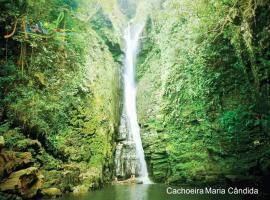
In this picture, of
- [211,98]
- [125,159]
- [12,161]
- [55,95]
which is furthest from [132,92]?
[12,161]

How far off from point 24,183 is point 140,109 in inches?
356

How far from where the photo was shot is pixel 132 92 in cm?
1670

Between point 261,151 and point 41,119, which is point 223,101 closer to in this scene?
point 261,151

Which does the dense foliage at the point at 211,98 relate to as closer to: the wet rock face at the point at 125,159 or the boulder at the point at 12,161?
the wet rock face at the point at 125,159

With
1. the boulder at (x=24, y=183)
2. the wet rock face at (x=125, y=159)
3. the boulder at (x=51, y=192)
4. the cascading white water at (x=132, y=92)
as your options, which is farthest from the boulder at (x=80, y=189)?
the cascading white water at (x=132, y=92)

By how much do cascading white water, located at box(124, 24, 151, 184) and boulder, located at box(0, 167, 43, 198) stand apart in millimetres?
5917

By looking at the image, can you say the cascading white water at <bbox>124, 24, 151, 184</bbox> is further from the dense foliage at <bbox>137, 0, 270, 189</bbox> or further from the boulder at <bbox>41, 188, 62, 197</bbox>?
the boulder at <bbox>41, 188, 62, 197</bbox>

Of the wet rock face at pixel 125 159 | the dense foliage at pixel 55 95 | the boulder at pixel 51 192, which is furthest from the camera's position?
the wet rock face at pixel 125 159

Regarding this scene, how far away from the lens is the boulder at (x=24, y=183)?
6164 mm

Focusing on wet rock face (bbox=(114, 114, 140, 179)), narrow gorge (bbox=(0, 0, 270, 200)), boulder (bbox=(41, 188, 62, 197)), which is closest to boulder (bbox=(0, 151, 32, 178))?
narrow gorge (bbox=(0, 0, 270, 200))

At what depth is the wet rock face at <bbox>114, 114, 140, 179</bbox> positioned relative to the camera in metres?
12.1

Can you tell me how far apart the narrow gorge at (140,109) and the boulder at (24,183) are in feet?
0.09

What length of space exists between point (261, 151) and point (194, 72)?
A: 4.48 m

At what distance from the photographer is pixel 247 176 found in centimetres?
891
